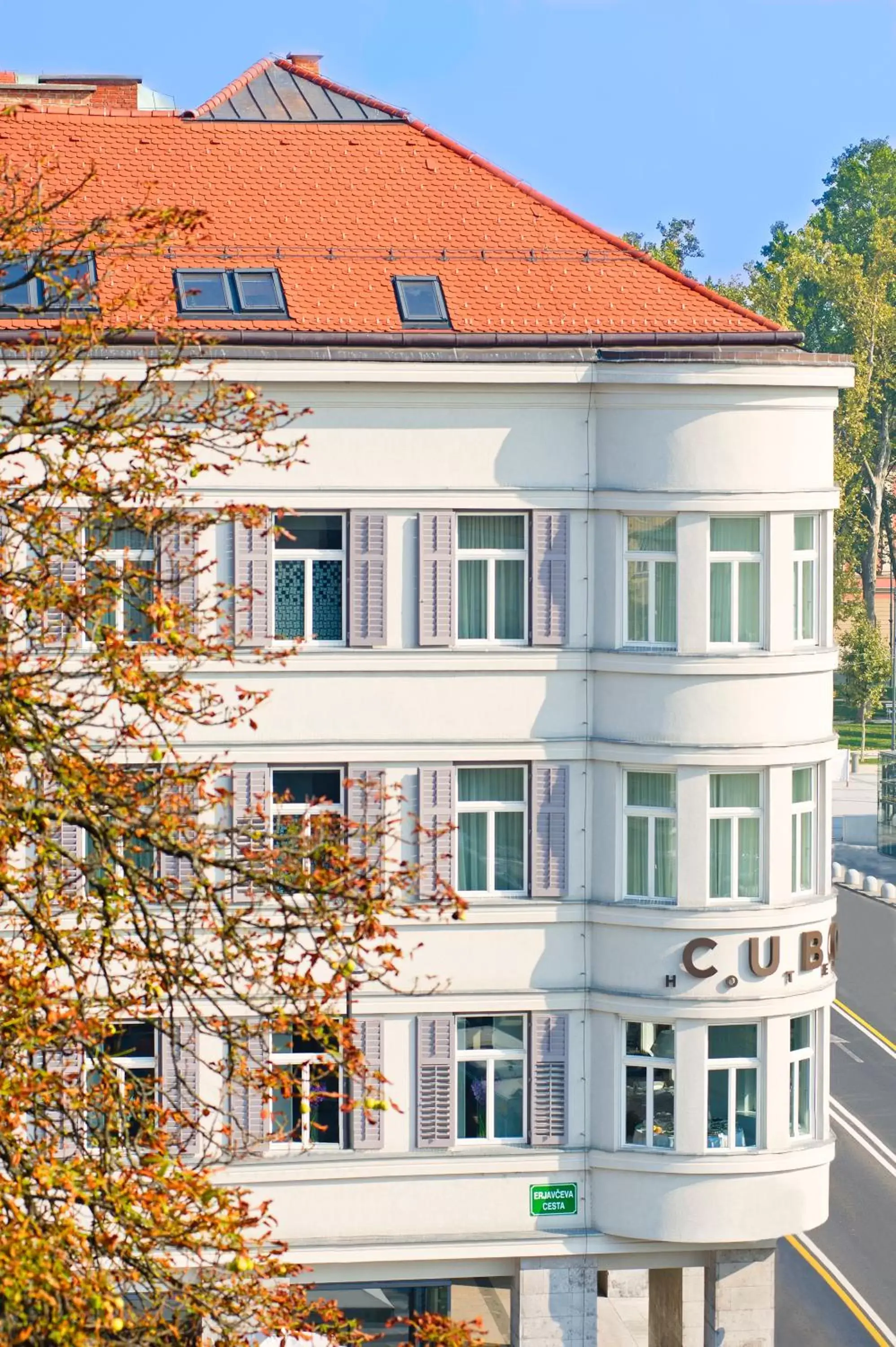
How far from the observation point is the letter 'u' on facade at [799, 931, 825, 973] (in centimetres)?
2884

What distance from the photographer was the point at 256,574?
2764cm

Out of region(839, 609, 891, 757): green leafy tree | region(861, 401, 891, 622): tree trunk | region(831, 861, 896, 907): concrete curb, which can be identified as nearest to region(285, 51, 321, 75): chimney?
region(831, 861, 896, 907): concrete curb

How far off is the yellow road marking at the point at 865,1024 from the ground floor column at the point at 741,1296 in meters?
23.4

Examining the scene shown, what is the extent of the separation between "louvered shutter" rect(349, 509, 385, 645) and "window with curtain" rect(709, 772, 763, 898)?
176 inches

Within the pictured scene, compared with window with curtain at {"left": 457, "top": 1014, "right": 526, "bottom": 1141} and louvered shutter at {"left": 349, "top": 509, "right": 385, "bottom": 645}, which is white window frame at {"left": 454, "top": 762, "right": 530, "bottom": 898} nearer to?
window with curtain at {"left": 457, "top": 1014, "right": 526, "bottom": 1141}

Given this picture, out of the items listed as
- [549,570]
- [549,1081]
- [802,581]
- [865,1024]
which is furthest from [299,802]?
[865,1024]

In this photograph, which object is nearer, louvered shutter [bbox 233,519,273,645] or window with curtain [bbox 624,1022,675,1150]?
louvered shutter [bbox 233,519,273,645]

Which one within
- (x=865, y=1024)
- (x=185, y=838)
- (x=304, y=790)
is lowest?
(x=865, y=1024)

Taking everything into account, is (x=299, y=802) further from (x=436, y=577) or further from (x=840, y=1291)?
(x=840, y=1291)

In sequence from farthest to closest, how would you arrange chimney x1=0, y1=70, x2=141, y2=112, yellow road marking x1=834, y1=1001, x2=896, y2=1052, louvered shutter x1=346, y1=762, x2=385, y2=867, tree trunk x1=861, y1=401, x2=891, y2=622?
tree trunk x1=861, y1=401, x2=891, y2=622
yellow road marking x1=834, y1=1001, x2=896, y2=1052
chimney x1=0, y1=70, x2=141, y2=112
louvered shutter x1=346, y1=762, x2=385, y2=867

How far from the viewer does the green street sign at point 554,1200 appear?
2862 cm

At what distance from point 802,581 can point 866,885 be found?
4204 cm


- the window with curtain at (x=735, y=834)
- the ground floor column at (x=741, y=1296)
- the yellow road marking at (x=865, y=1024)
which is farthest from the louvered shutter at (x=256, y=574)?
the yellow road marking at (x=865, y=1024)

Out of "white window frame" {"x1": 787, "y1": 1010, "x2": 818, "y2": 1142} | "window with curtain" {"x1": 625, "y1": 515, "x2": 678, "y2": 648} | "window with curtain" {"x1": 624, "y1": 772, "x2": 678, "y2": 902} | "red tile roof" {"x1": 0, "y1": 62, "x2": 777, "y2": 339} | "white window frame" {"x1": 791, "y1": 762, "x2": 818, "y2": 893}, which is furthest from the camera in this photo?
"red tile roof" {"x1": 0, "y1": 62, "x2": 777, "y2": 339}
